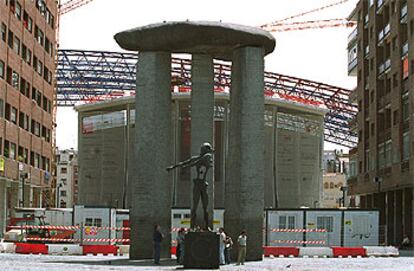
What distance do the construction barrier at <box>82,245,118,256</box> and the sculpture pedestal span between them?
12717 mm

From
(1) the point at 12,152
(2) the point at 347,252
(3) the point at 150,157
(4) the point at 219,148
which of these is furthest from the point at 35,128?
(3) the point at 150,157

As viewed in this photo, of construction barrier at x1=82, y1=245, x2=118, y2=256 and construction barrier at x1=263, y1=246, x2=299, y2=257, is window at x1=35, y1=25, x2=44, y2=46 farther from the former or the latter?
construction barrier at x1=263, y1=246, x2=299, y2=257

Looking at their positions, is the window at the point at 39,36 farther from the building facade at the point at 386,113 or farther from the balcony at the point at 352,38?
the balcony at the point at 352,38

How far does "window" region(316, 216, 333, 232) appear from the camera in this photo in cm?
4850

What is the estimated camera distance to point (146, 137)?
33312mm

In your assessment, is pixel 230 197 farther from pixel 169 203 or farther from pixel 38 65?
pixel 38 65

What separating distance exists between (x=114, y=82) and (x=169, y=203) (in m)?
80.1

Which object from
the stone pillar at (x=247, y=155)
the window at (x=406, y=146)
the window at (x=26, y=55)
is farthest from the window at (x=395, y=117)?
the stone pillar at (x=247, y=155)

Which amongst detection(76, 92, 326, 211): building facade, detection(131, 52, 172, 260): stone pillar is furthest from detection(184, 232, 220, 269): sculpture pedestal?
detection(76, 92, 326, 211): building facade

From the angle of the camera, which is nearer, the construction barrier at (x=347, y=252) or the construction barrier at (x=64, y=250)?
the construction barrier at (x=64, y=250)

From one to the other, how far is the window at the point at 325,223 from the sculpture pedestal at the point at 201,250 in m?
21.1

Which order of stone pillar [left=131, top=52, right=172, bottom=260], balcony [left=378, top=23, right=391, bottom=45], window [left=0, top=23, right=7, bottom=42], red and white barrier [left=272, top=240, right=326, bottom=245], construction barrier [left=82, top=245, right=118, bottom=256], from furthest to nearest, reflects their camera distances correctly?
1. balcony [left=378, top=23, right=391, bottom=45]
2. window [left=0, top=23, right=7, bottom=42]
3. red and white barrier [left=272, top=240, right=326, bottom=245]
4. construction barrier [left=82, top=245, right=118, bottom=256]
5. stone pillar [left=131, top=52, right=172, bottom=260]

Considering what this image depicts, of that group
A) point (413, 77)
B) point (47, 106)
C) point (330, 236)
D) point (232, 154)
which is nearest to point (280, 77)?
point (47, 106)

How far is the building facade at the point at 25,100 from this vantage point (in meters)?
62.2
